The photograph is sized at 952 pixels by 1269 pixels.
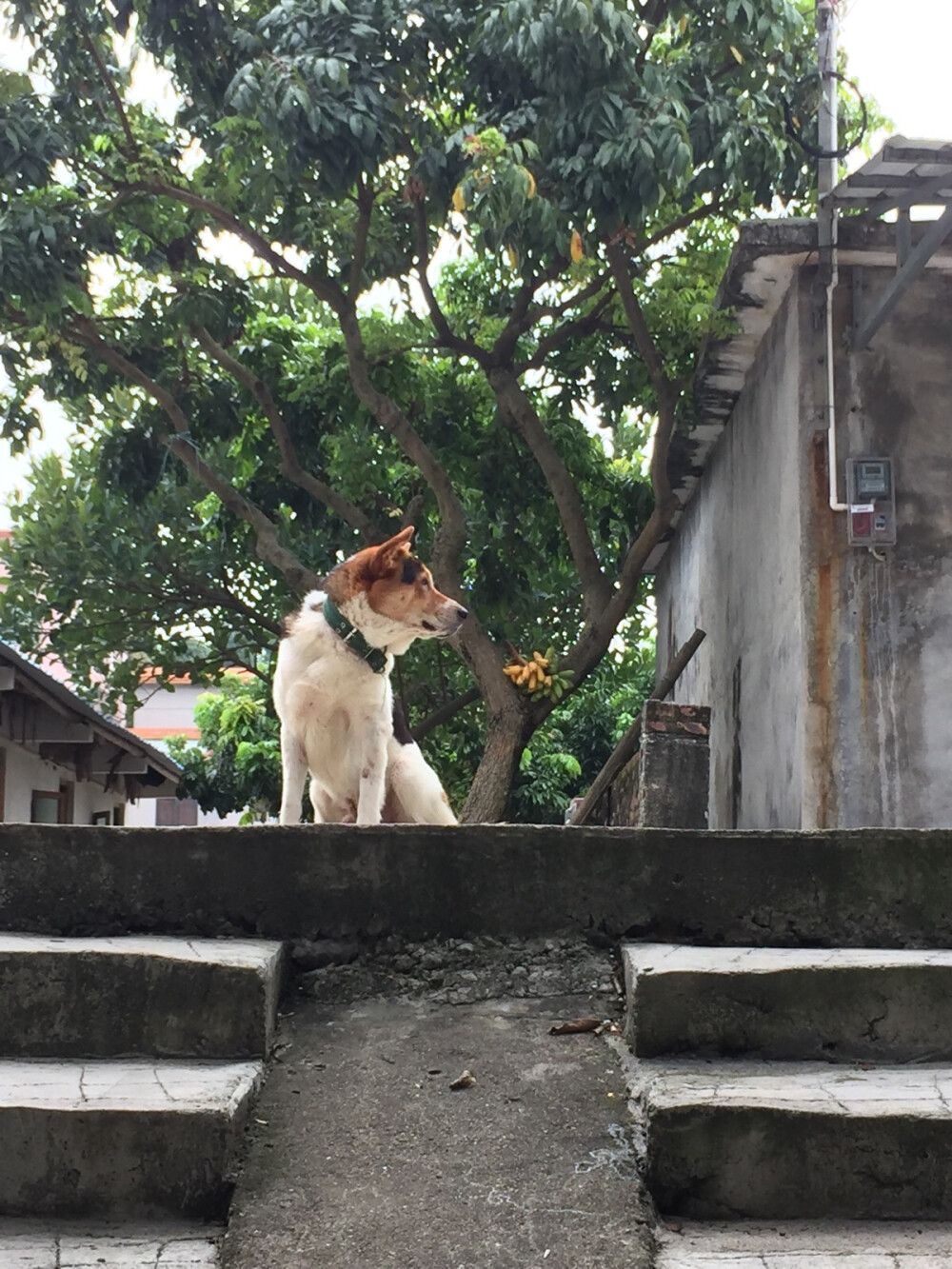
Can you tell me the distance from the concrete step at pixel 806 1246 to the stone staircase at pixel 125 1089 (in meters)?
0.96

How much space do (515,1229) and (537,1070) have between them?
2.06 feet

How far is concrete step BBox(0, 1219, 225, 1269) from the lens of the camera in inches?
96.1

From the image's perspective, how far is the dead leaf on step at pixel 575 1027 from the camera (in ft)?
11.0

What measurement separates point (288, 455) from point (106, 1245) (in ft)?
29.5

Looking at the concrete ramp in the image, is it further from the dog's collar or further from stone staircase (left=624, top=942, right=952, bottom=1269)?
the dog's collar

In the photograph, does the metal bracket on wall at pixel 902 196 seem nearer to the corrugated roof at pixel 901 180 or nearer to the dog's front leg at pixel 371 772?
the corrugated roof at pixel 901 180

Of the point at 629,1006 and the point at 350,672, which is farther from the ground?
the point at 350,672

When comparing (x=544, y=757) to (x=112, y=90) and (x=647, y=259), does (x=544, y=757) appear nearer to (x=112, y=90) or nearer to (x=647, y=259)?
(x=647, y=259)

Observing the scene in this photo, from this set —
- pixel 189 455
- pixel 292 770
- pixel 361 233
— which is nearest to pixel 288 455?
pixel 189 455

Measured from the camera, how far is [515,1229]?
255 cm

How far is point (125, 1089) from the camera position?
9.27 feet

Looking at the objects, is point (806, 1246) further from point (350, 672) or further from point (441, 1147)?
point (350, 672)

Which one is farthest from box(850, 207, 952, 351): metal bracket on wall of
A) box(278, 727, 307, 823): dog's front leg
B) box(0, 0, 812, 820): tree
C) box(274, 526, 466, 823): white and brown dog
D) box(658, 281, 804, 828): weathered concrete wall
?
box(278, 727, 307, 823): dog's front leg

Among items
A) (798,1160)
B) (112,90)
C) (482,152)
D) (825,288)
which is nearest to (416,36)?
(482,152)
